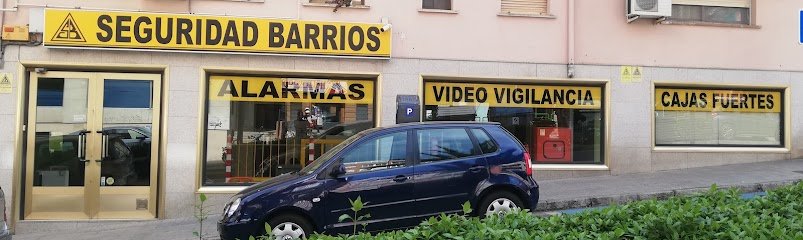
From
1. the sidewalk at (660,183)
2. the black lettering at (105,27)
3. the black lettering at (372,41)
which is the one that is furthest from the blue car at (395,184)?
the black lettering at (105,27)

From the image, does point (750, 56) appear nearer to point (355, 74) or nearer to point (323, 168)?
point (355, 74)

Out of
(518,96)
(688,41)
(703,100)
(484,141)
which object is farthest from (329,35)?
(703,100)

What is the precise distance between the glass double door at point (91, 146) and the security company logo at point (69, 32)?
62 centimetres

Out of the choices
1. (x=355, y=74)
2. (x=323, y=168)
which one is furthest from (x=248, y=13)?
(x=323, y=168)

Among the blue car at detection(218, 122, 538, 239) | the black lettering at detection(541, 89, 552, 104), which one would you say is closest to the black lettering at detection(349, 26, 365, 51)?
the blue car at detection(218, 122, 538, 239)

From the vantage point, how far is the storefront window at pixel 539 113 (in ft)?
36.7

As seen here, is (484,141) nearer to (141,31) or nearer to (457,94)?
(457,94)

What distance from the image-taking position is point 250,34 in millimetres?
10148

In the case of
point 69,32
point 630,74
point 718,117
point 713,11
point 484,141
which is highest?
point 713,11

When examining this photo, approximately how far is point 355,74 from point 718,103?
286 inches

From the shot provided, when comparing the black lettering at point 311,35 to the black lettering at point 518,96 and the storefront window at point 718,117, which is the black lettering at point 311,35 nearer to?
the black lettering at point 518,96

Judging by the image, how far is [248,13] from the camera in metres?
10.4

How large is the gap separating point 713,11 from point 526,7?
4002 mm

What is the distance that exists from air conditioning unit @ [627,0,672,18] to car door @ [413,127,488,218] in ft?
18.2
